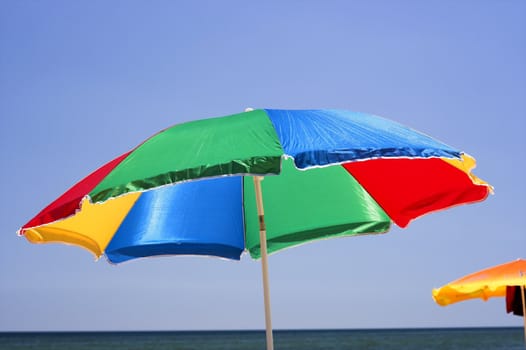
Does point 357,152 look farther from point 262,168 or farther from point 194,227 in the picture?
point 194,227

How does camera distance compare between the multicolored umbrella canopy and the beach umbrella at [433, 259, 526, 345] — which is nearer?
the multicolored umbrella canopy

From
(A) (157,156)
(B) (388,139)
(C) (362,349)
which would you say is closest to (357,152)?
(B) (388,139)

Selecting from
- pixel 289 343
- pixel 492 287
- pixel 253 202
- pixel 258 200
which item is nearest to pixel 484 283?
pixel 492 287

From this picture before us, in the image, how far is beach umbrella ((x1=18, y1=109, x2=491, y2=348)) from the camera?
3.73 metres

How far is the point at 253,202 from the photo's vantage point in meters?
5.35

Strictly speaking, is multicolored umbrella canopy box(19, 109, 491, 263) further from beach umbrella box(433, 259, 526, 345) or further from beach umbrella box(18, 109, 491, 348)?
beach umbrella box(433, 259, 526, 345)

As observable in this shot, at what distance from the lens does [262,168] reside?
3238mm

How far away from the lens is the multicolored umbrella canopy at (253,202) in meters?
3.81

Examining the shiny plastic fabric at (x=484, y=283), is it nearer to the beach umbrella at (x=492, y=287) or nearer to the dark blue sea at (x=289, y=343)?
the beach umbrella at (x=492, y=287)

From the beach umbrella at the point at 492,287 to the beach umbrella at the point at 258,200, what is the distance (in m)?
4.29

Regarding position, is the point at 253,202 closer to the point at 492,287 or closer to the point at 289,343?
the point at 492,287

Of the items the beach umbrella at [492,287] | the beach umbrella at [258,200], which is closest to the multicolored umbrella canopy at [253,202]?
the beach umbrella at [258,200]

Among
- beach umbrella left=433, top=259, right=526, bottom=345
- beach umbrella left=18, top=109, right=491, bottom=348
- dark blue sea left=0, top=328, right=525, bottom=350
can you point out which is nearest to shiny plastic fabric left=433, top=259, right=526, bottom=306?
beach umbrella left=433, top=259, right=526, bottom=345

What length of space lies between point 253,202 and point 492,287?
4.80m
